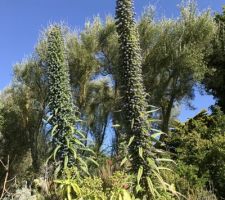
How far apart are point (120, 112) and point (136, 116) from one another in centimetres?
54

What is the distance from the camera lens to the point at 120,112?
1023cm

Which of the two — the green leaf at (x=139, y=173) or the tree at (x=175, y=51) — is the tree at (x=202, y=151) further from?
the green leaf at (x=139, y=173)

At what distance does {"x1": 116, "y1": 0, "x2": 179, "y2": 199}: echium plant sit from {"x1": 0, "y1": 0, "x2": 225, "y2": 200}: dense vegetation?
21 millimetres

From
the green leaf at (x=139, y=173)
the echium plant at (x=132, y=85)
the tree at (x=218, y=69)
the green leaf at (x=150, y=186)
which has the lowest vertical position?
the green leaf at (x=150, y=186)

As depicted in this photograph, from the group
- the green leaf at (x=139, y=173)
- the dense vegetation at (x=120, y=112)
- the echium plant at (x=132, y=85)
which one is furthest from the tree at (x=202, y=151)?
the echium plant at (x=132, y=85)

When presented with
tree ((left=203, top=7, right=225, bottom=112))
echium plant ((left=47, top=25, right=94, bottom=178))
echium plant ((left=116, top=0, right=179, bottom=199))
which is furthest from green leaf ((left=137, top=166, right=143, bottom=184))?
tree ((left=203, top=7, right=225, bottom=112))

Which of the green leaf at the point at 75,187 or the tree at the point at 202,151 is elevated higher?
the tree at the point at 202,151

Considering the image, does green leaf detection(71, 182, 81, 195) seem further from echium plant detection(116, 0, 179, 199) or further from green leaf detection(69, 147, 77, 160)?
echium plant detection(116, 0, 179, 199)

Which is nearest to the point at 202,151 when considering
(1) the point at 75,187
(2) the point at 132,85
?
(2) the point at 132,85

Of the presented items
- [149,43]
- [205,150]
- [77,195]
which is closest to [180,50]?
[149,43]

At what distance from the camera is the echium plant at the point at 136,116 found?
9.72 metres

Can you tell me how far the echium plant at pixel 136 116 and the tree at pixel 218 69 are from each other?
16377 millimetres

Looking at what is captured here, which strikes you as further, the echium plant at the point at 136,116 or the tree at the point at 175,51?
the tree at the point at 175,51

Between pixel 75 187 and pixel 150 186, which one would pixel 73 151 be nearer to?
pixel 75 187
